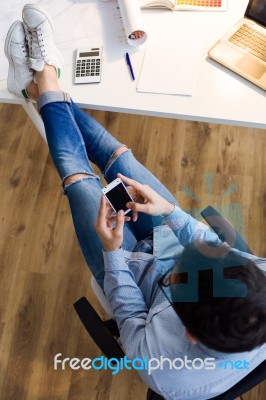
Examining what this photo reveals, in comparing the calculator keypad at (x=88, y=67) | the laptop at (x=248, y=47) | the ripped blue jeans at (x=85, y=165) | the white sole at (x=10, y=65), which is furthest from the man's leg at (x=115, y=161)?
the laptop at (x=248, y=47)

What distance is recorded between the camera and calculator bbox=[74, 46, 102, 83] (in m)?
1.23

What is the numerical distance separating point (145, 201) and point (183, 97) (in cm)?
34

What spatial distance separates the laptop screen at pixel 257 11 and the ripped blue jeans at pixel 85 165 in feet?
1.79

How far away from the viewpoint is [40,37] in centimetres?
126

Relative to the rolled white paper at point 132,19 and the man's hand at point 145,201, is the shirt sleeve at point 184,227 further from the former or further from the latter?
the rolled white paper at point 132,19

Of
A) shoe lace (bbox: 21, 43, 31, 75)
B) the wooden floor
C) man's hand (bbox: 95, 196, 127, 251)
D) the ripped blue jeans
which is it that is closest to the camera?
man's hand (bbox: 95, 196, 127, 251)

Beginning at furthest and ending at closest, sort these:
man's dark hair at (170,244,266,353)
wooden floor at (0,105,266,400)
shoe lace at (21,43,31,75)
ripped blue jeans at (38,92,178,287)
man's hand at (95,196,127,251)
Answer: wooden floor at (0,105,266,400), shoe lace at (21,43,31,75), ripped blue jeans at (38,92,178,287), man's hand at (95,196,127,251), man's dark hair at (170,244,266,353)

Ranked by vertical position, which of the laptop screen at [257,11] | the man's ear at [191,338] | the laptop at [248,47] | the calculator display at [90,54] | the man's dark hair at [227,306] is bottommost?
the man's ear at [191,338]

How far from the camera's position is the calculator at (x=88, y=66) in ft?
4.03

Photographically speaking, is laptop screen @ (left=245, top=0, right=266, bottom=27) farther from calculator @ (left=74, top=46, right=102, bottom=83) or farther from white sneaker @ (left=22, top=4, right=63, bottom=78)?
white sneaker @ (left=22, top=4, right=63, bottom=78)

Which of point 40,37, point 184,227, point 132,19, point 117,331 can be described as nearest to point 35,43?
point 40,37

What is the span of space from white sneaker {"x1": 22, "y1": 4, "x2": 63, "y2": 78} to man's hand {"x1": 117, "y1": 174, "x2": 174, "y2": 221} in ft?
1.44

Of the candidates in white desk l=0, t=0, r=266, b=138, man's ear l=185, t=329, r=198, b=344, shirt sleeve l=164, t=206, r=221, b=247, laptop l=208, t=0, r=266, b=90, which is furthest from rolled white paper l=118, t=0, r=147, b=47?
man's ear l=185, t=329, r=198, b=344

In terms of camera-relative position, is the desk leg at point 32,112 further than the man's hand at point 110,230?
Yes
